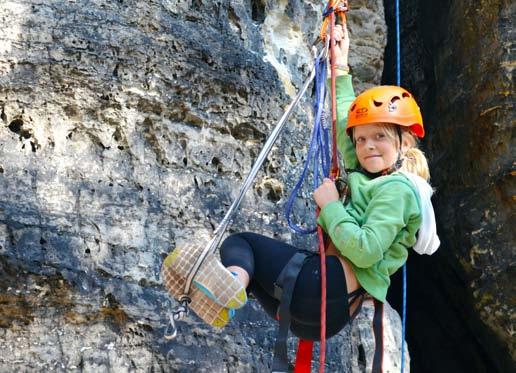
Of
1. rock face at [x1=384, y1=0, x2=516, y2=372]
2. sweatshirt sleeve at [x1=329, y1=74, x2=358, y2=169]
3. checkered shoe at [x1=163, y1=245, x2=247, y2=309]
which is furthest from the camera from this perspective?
rock face at [x1=384, y1=0, x2=516, y2=372]

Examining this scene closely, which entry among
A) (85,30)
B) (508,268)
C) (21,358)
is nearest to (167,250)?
(21,358)

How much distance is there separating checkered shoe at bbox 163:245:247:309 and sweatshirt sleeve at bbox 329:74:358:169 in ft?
2.61

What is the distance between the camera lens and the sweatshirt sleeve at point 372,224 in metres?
2.52

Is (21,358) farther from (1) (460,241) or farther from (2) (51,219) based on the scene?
(1) (460,241)

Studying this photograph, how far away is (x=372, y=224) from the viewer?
101 inches

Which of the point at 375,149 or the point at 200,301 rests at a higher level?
the point at 375,149

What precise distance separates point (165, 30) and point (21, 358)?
1.75 m

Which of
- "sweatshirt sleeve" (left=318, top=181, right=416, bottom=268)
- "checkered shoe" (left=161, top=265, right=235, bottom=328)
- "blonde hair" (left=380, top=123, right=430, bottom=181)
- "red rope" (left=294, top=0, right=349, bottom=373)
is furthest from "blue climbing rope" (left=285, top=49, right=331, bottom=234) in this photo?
"checkered shoe" (left=161, top=265, right=235, bottom=328)

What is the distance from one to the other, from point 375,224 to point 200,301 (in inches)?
23.1

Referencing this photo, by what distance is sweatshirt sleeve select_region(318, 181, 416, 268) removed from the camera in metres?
2.52

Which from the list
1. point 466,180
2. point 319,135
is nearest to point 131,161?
point 319,135

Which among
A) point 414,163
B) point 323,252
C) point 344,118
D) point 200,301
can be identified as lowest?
point 200,301

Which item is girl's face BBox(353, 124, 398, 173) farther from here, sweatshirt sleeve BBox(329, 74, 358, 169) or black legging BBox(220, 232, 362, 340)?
black legging BBox(220, 232, 362, 340)

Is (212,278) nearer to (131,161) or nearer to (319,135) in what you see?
(319,135)
